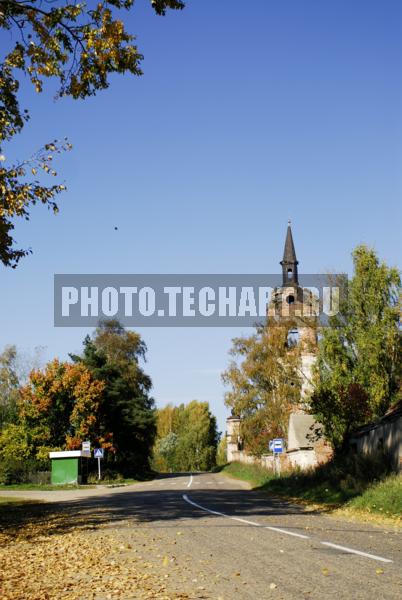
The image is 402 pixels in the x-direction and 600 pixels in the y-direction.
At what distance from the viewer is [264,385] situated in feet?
189

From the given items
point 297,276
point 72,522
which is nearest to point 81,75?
point 72,522

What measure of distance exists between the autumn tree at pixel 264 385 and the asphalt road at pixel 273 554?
38.6 m

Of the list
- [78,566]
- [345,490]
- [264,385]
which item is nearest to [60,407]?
[264,385]

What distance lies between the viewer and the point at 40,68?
13234mm

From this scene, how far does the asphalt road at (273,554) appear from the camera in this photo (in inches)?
281

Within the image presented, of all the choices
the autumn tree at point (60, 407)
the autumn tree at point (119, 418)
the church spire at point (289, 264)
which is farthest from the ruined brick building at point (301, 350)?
the autumn tree at point (60, 407)

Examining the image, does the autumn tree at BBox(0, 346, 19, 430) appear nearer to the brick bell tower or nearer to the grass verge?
the brick bell tower

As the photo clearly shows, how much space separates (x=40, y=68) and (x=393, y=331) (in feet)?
97.3

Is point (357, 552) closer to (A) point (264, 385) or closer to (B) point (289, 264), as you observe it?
(A) point (264, 385)

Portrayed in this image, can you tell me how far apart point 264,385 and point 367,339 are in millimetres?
20413

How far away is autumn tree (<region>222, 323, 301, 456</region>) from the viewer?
55719 millimetres

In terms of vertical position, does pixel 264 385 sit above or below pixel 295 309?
below

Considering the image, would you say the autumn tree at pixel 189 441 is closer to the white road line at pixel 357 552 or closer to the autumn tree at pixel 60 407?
the autumn tree at pixel 60 407

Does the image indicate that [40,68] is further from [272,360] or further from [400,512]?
[272,360]
